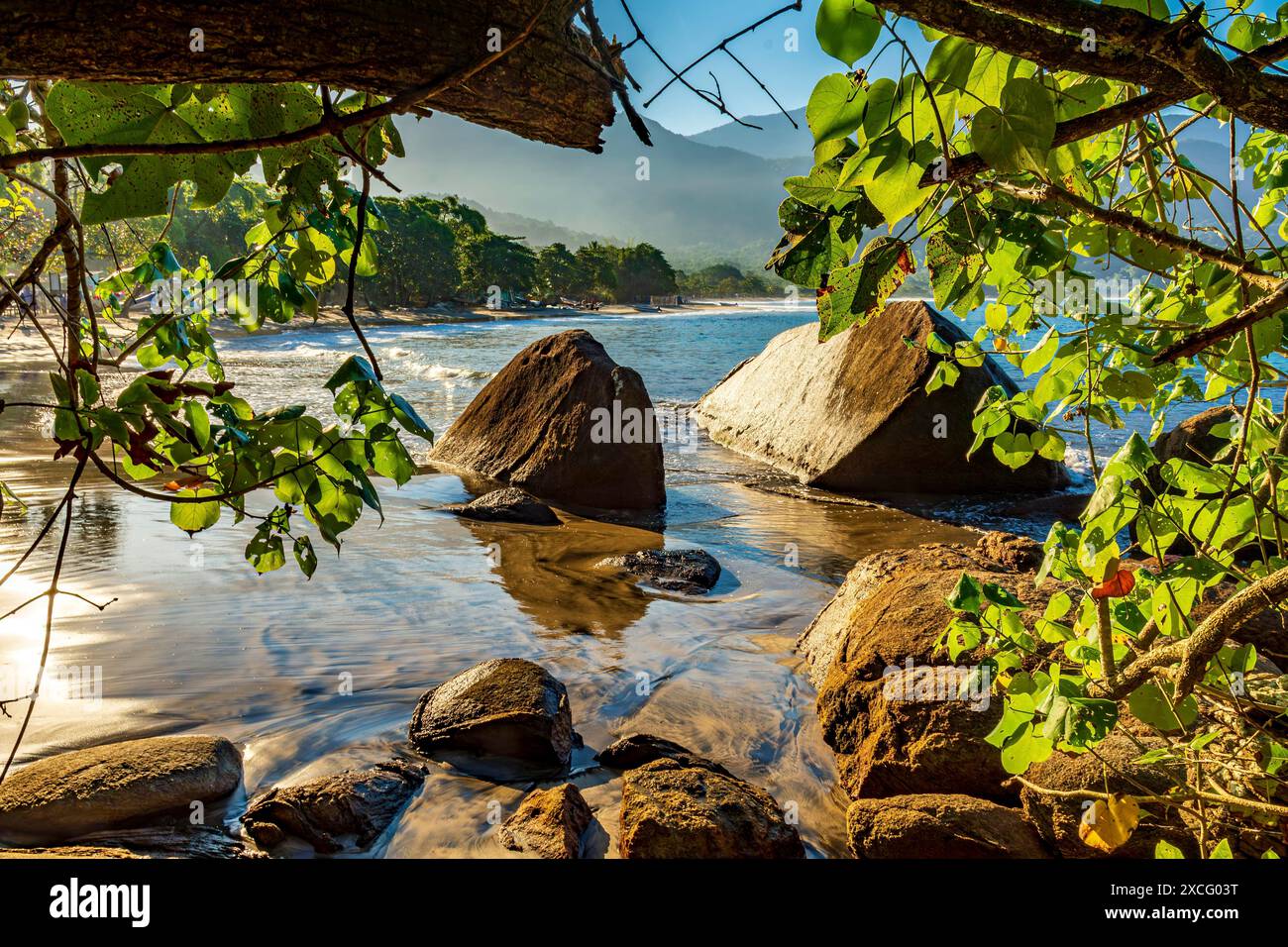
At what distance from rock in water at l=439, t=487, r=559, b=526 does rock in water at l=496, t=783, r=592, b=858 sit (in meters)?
4.11

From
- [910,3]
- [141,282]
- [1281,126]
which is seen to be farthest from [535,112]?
[1281,126]

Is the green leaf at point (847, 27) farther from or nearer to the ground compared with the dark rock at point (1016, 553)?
farther from the ground

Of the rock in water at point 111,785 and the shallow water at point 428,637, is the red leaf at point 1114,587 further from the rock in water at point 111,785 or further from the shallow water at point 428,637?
the rock in water at point 111,785

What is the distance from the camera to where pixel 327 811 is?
8.75 ft

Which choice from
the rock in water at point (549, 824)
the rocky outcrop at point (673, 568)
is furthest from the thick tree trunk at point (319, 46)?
the rocky outcrop at point (673, 568)

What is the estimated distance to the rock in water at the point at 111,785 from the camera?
8.37 ft

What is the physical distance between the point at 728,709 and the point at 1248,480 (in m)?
2.52

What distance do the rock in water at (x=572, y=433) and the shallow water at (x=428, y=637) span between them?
637mm

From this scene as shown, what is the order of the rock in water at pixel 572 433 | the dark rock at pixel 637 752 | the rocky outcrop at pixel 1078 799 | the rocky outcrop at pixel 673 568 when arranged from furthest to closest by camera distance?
the rock in water at pixel 572 433 < the rocky outcrop at pixel 673 568 < the dark rock at pixel 637 752 < the rocky outcrop at pixel 1078 799

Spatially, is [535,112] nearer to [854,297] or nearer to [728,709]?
[854,297]

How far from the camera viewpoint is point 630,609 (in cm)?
500

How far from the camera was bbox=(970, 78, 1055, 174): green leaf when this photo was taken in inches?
32.2

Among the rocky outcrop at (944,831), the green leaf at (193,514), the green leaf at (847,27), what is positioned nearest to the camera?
the green leaf at (847,27)

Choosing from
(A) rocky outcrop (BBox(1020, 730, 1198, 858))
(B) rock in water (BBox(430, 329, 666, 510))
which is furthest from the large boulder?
(B) rock in water (BBox(430, 329, 666, 510))
